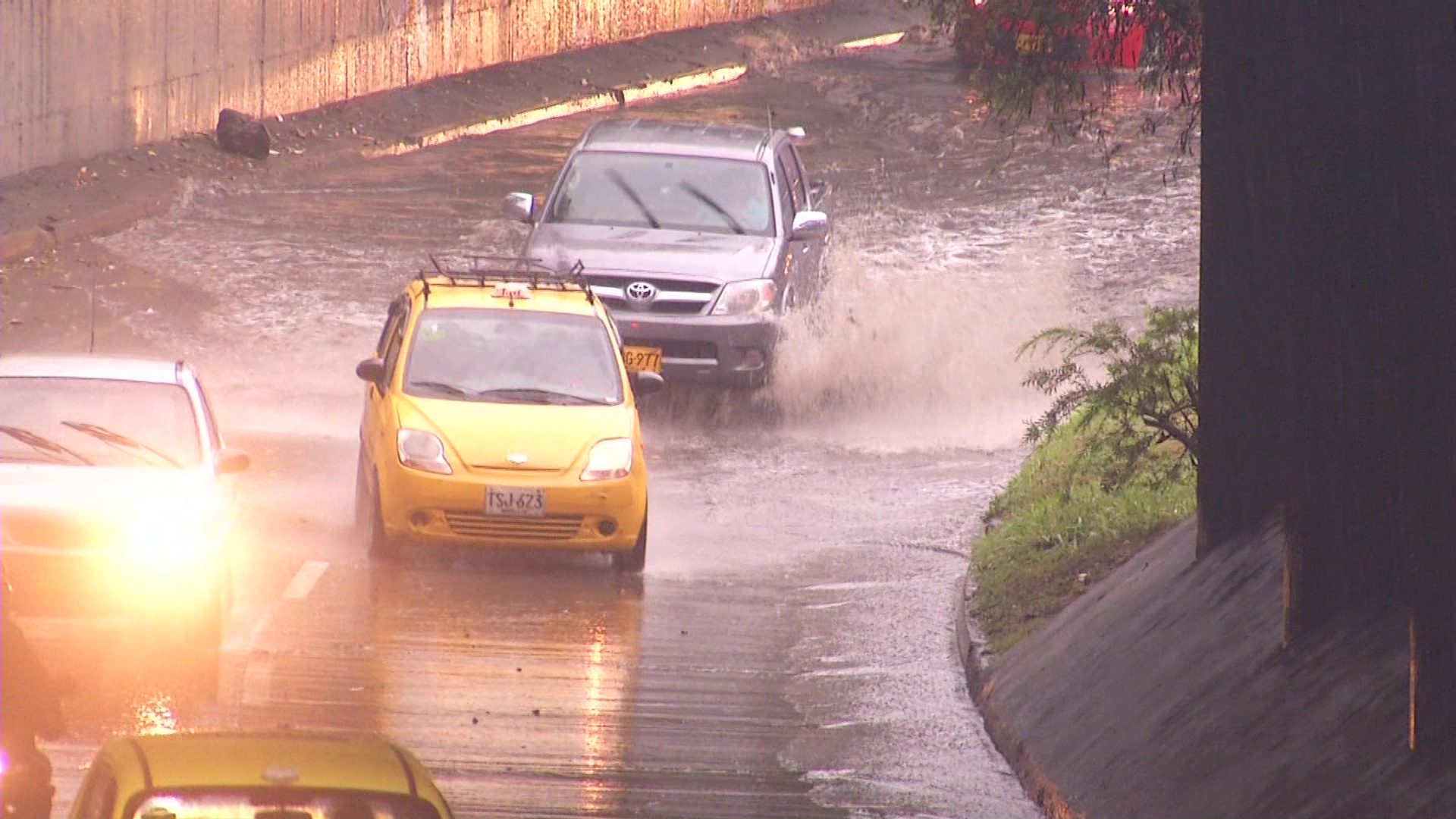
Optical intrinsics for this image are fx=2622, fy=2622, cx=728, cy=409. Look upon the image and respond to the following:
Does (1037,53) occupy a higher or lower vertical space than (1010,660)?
higher

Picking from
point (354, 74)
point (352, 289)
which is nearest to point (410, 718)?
point (352, 289)

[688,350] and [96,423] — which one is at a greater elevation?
[96,423]

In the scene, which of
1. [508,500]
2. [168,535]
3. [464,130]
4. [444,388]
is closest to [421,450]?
[508,500]

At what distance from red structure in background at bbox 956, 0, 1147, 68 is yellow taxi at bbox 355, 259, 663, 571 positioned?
10.5ft

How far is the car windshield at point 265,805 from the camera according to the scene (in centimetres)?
654

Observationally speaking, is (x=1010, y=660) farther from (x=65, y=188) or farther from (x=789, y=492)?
(x=65, y=188)

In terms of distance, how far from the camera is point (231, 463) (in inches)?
515

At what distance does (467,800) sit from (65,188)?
17773 mm

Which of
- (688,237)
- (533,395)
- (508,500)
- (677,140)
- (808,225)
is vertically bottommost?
(508,500)

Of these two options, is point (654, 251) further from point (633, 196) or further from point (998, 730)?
point (998, 730)

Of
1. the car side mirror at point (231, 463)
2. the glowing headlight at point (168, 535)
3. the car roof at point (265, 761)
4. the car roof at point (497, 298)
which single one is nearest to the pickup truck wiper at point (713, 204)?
the car roof at point (497, 298)

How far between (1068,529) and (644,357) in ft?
17.0

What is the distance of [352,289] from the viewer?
25.9 m

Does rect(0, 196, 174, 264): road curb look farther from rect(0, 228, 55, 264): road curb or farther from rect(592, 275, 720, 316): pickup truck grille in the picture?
rect(592, 275, 720, 316): pickup truck grille
